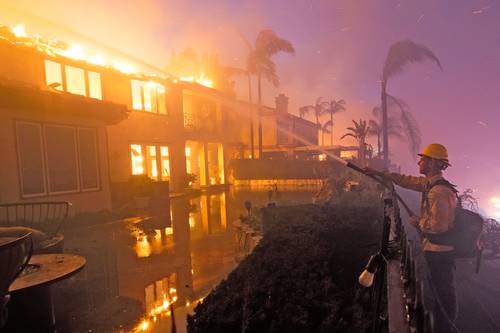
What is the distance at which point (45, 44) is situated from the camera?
13039 millimetres

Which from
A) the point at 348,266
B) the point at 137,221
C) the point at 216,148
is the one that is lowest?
the point at 137,221

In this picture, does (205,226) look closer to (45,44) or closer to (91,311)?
(91,311)

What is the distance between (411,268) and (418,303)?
72 cm

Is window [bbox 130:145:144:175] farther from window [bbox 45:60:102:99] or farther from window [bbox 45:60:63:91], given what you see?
window [bbox 45:60:63:91]

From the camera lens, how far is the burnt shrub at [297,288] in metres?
2.52

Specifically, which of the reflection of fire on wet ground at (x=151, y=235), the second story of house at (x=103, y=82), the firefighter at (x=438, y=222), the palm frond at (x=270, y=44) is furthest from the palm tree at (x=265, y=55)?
the firefighter at (x=438, y=222)

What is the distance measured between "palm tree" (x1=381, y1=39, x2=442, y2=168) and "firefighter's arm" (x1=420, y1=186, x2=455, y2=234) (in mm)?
16147

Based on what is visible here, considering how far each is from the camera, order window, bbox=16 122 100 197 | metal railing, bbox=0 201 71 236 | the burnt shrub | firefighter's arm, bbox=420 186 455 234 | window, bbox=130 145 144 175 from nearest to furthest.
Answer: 1. the burnt shrub
2. firefighter's arm, bbox=420 186 455 234
3. metal railing, bbox=0 201 71 236
4. window, bbox=16 122 100 197
5. window, bbox=130 145 144 175

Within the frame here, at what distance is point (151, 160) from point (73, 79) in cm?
591

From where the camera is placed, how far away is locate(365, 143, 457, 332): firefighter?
3750 millimetres

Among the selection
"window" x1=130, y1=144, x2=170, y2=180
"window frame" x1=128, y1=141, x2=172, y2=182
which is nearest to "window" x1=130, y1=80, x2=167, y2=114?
"window frame" x1=128, y1=141, x2=172, y2=182

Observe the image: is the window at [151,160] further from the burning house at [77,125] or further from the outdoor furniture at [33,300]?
the outdoor furniture at [33,300]

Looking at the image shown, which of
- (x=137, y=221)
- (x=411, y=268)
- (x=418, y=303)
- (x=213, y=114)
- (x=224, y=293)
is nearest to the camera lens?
(x=418, y=303)

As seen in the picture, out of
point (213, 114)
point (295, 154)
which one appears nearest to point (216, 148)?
point (213, 114)
